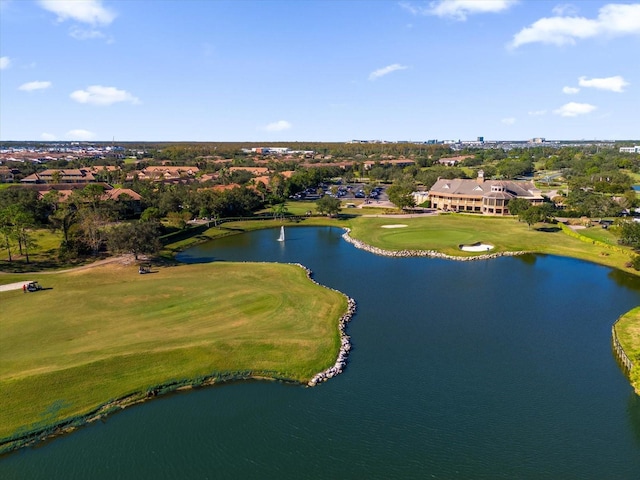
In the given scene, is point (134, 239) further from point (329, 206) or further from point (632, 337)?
point (632, 337)

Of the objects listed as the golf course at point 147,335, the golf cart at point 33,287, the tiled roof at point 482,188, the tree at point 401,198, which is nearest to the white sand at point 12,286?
the golf course at point 147,335

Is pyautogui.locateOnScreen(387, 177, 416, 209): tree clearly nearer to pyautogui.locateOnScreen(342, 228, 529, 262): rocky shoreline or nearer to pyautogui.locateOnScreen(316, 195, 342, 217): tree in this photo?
pyautogui.locateOnScreen(316, 195, 342, 217): tree

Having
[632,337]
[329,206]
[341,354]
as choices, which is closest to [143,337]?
[341,354]

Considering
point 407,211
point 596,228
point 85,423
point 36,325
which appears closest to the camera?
point 85,423

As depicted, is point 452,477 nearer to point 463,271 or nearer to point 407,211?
point 463,271

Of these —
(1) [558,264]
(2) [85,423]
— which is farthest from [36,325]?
(1) [558,264]

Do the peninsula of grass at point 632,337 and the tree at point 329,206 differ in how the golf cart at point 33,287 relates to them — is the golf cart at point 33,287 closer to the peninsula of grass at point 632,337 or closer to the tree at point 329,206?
the peninsula of grass at point 632,337
